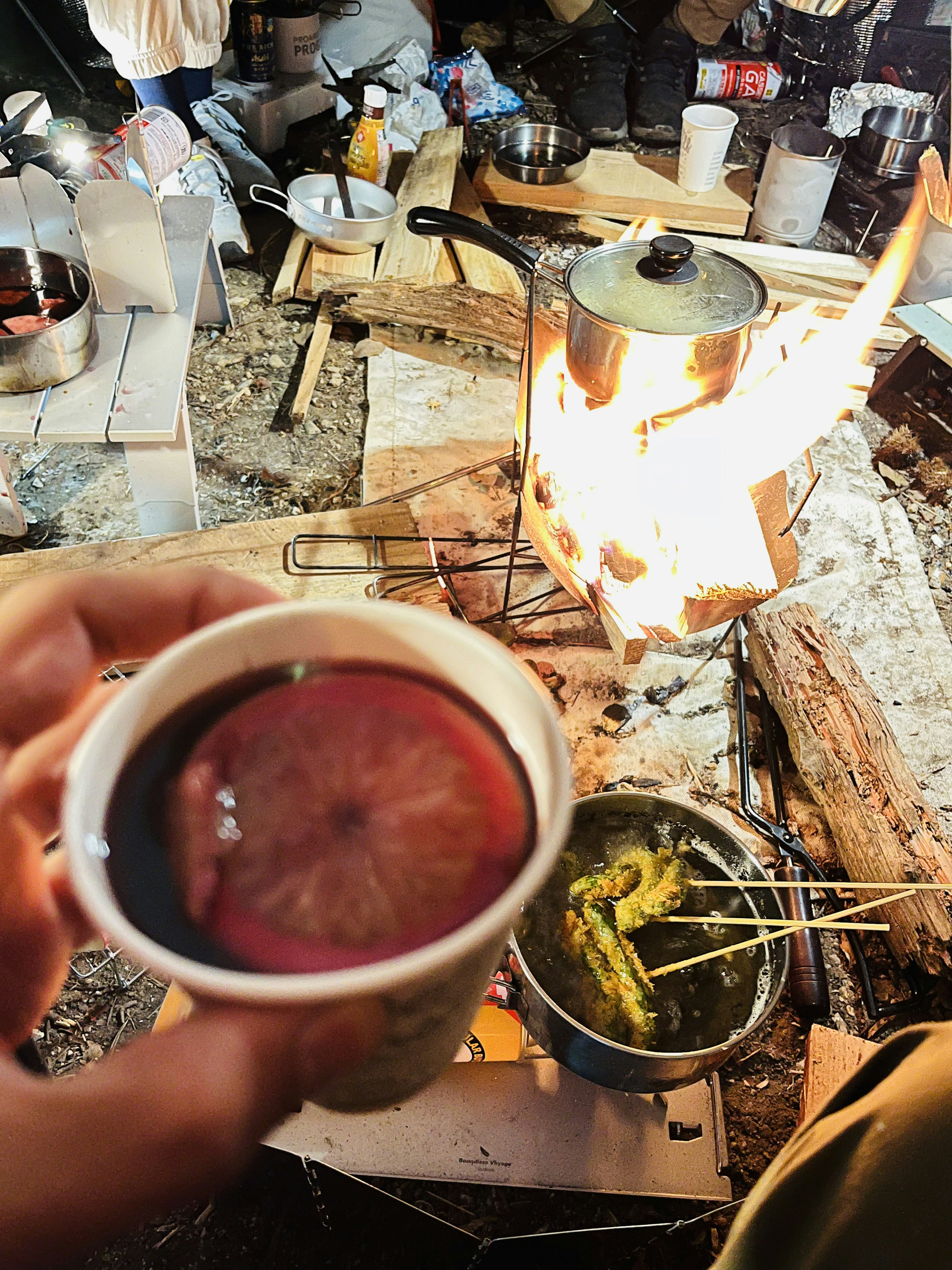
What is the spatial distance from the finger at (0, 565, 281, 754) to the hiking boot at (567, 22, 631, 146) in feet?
22.8

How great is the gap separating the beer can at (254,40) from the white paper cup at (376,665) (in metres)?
6.47

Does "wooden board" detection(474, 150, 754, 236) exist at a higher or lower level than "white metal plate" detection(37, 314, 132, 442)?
higher

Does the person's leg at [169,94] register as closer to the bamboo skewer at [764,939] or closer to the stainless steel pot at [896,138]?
the stainless steel pot at [896,138]

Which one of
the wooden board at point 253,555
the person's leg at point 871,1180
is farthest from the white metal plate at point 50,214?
the person's leg at point 871,1180

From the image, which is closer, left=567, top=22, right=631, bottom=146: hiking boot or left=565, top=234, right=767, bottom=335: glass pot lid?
left=565, top=234, right=767, bottom=335: glass pot lid

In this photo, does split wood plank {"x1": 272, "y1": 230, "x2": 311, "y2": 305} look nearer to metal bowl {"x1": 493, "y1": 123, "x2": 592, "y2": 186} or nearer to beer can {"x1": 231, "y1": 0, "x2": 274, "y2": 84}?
metal bowl {"x1": 493, "y1": 123, "x2": 592, "y2": 186}

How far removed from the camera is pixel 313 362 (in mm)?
4406

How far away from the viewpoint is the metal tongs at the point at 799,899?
223cm

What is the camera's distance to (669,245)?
2357 millimetres

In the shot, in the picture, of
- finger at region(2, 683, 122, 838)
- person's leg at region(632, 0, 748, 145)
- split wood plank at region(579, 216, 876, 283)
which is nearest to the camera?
finger at region(2, 683, 122, 838)

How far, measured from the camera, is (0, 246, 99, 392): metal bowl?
8.91ft

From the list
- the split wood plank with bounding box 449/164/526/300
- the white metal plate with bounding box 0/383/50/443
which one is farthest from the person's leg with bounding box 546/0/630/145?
the white metal plate with bounding box 0/383/50/443

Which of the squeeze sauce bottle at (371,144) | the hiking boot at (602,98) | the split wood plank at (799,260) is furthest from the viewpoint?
the hiking boot at (602,98)

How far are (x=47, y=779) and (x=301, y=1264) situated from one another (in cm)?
180
